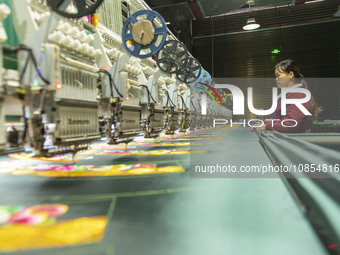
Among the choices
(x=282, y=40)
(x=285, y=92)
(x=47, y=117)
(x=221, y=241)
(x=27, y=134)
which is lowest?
(x=221, y=241)

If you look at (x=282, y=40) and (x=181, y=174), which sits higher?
(x=282, y=40)

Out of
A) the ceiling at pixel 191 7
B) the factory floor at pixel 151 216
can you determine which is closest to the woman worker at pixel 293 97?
the factory floor at pixel 151 216

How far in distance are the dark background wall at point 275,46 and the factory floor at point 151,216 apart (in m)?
13.7

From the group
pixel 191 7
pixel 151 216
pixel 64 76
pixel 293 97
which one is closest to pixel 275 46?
pixel 191 7

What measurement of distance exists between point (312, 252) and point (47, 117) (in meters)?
1.99

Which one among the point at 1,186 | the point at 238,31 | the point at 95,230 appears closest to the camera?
the point at 95,230

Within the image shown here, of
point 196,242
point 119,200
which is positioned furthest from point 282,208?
point 119,200

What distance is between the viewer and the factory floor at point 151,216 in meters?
0.88

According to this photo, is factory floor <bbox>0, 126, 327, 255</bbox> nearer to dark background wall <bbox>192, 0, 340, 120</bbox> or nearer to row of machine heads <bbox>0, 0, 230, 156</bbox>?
row of machine heads <bbox>0, 0, 230, 156</bbox>

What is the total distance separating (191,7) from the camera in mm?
9531

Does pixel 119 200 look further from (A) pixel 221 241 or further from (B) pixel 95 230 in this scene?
(A) pixel 221 241

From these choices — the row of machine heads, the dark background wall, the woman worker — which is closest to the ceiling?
the dark background wall

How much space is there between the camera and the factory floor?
2.87 feet

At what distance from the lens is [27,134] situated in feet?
6.43
